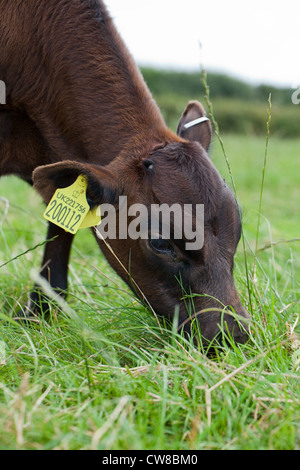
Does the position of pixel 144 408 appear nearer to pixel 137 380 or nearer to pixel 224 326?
pixel 137 380

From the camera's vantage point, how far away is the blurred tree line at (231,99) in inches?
980

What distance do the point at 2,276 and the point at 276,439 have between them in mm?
2798

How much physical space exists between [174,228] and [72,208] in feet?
2.14

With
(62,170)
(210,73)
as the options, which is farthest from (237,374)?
(210,73)

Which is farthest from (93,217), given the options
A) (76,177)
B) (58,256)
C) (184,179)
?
(58,256)

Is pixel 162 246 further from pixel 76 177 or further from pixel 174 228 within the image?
pixel 76 177

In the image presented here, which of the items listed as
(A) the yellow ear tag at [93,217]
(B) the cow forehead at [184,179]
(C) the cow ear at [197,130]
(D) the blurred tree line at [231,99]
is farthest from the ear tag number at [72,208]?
(D) the blurred tree line at [231,99]

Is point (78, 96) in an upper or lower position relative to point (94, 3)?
lower

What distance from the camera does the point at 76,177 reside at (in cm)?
322

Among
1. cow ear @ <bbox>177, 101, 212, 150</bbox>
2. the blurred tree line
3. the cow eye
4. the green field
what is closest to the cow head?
the cow eye

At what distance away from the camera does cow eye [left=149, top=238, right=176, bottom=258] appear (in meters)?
3.03

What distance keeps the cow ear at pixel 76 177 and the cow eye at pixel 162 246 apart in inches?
14.8

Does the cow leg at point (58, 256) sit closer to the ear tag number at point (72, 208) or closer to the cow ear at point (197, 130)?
the ear tag number at point (72, 208)

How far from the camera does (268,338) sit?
3082 millimetres
